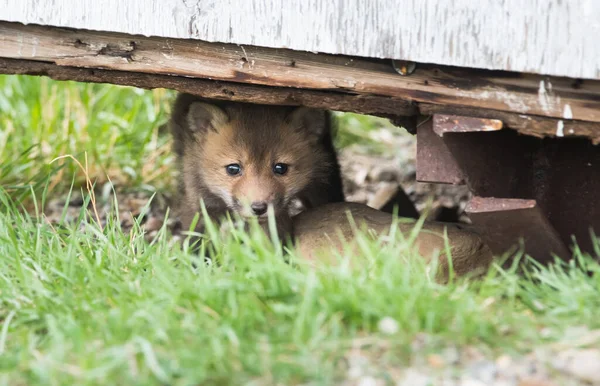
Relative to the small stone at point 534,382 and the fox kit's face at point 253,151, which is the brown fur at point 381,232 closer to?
the fox kit's face at point 253,151

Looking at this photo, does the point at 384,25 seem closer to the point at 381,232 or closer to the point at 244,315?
the point at 381,232

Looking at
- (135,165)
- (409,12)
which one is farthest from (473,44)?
(135,165)

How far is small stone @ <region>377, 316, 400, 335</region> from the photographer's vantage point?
286 centimetres

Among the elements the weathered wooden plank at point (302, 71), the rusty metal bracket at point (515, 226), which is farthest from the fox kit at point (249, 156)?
the rusty metal bracket at point (515, 226)

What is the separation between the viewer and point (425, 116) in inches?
158

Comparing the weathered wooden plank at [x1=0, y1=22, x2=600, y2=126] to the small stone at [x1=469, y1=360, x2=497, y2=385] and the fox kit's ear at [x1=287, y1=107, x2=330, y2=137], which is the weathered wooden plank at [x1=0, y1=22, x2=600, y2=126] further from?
the small stone at [x1=469, y1=360, x2=497, y2=385]

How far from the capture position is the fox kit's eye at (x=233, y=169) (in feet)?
16.3

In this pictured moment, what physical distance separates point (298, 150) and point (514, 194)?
1415 mm

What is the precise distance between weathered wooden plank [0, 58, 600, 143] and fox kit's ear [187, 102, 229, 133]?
0.72 metres

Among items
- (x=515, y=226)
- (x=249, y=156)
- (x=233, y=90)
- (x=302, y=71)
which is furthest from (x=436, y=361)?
(x=249, y=156)

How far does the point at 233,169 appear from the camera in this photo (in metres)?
4.96

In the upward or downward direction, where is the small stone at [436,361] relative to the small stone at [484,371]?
upward

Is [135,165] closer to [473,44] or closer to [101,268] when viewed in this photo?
[101,268]

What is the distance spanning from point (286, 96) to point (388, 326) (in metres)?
1.60
